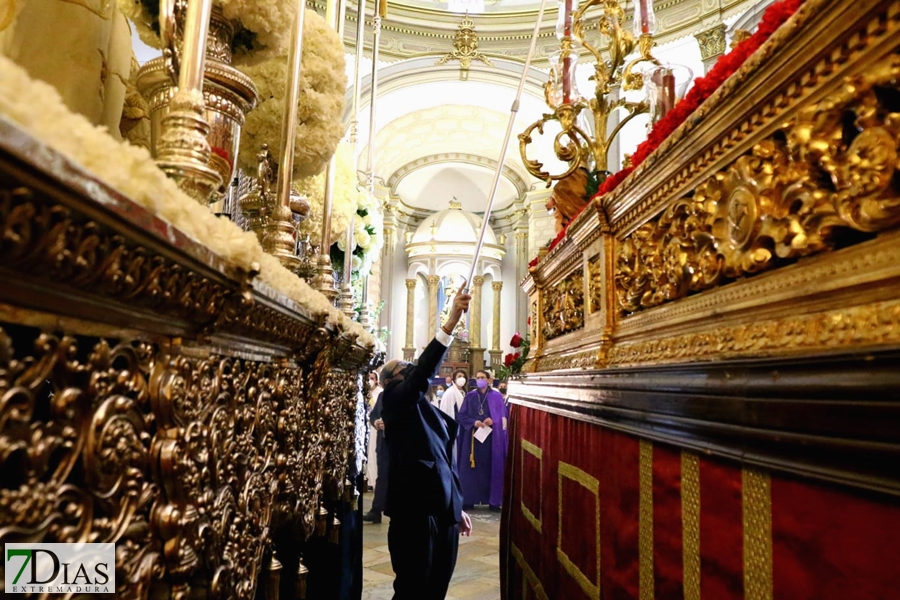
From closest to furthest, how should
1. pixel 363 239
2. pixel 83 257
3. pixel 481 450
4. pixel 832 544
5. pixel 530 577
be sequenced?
pixel 83 257 < pixel 832 544 < pixel 530 577 < pixel 363 239 < pixel 481 450

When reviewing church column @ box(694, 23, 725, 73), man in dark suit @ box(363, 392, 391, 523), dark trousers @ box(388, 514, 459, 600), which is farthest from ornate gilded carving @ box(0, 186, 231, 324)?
church column @ box(694, 23, 725, 73)

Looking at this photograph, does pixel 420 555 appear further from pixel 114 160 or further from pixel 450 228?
pixel 450 228

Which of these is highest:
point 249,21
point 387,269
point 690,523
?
point 387,269

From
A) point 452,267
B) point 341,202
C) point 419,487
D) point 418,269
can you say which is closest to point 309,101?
point 341,202

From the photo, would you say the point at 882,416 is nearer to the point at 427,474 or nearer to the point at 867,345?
the point at 867,345

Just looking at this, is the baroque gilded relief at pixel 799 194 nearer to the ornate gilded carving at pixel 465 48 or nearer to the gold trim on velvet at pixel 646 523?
the gold trim on velvet at pixel 646 523

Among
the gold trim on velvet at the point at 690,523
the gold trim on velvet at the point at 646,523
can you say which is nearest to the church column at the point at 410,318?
the gold trim on velvet at the point at 646,523

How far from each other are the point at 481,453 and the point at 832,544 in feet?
21.1

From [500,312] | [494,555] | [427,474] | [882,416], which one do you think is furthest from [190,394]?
[500,312]

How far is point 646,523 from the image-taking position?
4.10ft

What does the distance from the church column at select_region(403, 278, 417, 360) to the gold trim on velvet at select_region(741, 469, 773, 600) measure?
14.3 metres

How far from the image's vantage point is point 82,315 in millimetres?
458

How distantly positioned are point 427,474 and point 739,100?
2138 millimetres

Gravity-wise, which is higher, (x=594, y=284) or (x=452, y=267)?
(x=452, y=267)
